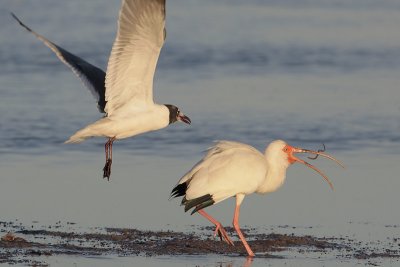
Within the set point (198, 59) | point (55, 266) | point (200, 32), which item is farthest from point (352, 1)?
point (55, 266)

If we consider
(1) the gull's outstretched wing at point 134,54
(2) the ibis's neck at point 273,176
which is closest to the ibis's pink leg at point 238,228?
(2) the ibis's neck at point 273,176

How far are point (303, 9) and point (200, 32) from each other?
3.57 metres

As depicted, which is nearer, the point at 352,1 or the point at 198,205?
the point at 198,205

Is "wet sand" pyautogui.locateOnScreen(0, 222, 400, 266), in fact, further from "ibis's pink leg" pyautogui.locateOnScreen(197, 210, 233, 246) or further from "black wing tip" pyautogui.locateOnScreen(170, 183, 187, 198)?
"black wing tip" pyautogui.locateOnScreen(170, 183, 187, 198)

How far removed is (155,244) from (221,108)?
7.21 m

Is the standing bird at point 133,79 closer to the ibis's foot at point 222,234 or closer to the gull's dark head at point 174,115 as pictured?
the gull's dark head at point 174,115

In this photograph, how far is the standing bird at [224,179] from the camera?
37.7ft

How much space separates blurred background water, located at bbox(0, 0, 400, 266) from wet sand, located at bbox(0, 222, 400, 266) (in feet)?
1.21

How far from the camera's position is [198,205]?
11.5m

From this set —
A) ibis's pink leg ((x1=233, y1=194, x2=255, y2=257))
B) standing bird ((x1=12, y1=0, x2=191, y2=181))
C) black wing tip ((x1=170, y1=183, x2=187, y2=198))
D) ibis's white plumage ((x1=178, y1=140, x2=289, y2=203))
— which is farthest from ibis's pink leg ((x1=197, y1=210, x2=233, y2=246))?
standing bird ((x1=12, y1=0, x2=191, y2=181))

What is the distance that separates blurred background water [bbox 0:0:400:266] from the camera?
12867mm

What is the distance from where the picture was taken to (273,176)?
1216 cm

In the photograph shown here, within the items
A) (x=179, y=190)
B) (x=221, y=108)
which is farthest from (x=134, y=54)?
(x=221, y=108)

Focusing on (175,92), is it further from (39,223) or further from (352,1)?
(352,1)
